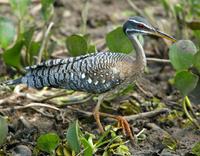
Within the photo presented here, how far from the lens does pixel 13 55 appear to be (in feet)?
21.4

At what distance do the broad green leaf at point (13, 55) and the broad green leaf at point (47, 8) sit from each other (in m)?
0.46

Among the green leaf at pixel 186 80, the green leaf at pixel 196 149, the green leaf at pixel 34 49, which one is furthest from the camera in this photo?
the green leaf at pixel 34 49

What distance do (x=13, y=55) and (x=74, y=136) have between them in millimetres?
1861

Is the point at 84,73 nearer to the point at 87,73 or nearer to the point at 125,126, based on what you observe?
the point at 87,73

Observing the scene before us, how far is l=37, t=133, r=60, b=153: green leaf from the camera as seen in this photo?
16.5 feet

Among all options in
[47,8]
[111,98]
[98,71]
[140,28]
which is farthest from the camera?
[47,8]

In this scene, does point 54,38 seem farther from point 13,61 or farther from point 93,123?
point 93,123

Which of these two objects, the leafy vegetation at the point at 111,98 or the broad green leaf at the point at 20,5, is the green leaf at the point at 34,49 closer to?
the leafy vegetation at the point at 111,98

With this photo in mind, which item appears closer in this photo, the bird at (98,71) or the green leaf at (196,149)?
the green leaf at (196,149)

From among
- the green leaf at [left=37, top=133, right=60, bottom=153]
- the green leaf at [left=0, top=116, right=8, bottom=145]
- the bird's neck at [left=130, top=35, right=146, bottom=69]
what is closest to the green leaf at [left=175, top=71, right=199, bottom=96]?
the bird's neck at [left=130, top=35, right=146, bottom=69]

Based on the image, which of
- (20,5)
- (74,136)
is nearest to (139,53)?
(74,136)

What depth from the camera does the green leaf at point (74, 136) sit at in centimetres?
490

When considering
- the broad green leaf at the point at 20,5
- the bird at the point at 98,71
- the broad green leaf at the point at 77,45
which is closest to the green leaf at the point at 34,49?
the broad green leaf at the point at 20,5

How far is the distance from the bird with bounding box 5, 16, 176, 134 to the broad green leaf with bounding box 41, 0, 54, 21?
3.18ft
